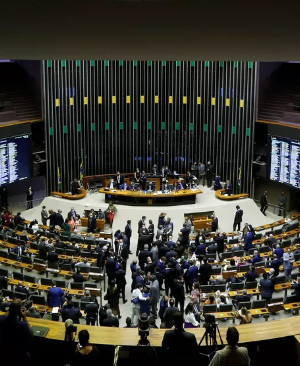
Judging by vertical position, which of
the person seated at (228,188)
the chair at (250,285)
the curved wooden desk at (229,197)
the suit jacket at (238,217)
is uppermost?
the person seated at (228,188)

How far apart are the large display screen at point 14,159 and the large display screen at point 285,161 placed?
10.7m

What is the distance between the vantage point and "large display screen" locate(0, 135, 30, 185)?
21391mm

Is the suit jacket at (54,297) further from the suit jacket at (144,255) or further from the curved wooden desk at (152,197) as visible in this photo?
the curved wooden desk at (152,197)

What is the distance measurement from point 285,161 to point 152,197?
5.76 m

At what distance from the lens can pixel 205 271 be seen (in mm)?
13977

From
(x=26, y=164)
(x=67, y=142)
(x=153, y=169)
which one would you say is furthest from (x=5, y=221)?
(x=153, y=169)

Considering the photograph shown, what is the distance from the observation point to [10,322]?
4.70 m

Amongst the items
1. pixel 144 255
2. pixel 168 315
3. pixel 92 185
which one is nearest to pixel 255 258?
pixel 144 255

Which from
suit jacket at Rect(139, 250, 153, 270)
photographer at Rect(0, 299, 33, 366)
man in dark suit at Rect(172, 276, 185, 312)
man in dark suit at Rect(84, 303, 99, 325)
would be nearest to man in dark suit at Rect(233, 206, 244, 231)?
suit jacket at Rect(139, 250, 153, 270)

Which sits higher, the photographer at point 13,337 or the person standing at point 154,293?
the photographer at point 13,337

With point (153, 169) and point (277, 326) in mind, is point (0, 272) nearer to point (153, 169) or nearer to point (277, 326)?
point (277, 326)

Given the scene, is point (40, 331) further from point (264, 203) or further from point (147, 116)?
point (147, 116)

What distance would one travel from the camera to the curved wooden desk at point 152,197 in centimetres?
2222

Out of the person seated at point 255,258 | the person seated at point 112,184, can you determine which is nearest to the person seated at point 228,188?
the person seated at point 112,184
